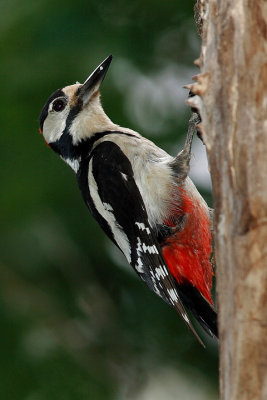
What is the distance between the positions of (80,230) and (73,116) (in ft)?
1.93

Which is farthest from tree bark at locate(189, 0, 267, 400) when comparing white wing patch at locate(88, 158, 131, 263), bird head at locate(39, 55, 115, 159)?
bird head at locate(39, 55, 115, 159)

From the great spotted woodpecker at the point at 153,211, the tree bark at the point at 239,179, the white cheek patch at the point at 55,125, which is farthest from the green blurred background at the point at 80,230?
the tree bark at the point at 239,179

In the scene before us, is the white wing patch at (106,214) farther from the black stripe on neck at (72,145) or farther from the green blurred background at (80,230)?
the green blurred background at (80,230)

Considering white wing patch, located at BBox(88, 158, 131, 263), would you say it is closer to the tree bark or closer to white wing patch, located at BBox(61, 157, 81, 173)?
white wing patch, located at BBox(61, 157, 81, 173)

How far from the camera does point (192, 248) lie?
2863mm

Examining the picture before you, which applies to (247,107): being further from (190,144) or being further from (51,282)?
(51,282)

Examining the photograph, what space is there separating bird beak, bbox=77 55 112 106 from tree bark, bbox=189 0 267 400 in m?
1.18

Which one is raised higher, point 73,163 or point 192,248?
point 73,163

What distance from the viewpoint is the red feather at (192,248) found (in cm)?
284

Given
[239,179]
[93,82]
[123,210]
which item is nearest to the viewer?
[239,179]

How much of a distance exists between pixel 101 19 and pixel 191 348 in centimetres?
167

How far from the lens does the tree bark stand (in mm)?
1648

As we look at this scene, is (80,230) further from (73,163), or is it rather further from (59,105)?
(59,105)

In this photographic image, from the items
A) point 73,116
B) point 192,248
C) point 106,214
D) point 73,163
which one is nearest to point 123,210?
point 106,214
